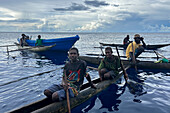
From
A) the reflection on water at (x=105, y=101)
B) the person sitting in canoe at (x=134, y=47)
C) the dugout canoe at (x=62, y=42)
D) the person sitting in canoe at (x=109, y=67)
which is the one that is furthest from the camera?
the dugout canoe at (x=62, y=42)

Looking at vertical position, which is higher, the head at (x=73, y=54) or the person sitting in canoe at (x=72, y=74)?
the head at (x=73, y=54)

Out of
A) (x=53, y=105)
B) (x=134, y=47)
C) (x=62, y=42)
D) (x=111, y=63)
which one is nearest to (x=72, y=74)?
(x=53, y=105)

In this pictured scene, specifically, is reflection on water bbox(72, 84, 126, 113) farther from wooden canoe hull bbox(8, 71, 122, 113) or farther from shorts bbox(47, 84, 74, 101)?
shorts bbox(47, 84, 74, 101)

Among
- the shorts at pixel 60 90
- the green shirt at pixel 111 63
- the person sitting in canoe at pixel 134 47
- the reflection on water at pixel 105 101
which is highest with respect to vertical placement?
the person sitting in canoe at pixel 134 47

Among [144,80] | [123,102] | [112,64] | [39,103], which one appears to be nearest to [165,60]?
[144,80]

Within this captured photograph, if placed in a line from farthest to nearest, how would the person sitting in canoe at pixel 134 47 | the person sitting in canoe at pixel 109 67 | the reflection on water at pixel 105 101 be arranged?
the person sitting in canoe at pixel 134 47 < the person sitting in canoe at pixel 109 67 < the reflection on water at pixel 105 101

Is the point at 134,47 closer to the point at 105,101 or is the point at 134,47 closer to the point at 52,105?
the point at 105,101

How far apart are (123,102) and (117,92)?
917 mm

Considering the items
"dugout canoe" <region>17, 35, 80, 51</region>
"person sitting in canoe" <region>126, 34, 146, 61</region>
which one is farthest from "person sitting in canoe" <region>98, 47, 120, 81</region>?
"dugout canoe" <region>17, 35, 80, 51</region>

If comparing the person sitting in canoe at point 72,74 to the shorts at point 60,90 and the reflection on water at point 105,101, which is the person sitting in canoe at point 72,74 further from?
the reflection on water at point 105,101

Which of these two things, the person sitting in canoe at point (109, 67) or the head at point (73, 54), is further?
the person sitting in canoe at point (109, 67)

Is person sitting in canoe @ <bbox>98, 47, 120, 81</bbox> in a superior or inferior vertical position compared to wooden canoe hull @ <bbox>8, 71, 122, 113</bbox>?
superior

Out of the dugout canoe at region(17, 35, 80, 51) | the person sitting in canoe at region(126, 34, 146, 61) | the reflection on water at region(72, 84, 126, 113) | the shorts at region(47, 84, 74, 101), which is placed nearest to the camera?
the shorts at region(47, 84, 74, 101)

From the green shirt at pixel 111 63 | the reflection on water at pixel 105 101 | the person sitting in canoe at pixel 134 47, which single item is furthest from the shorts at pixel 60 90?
the person sitting in canoe at pixel 134 47
